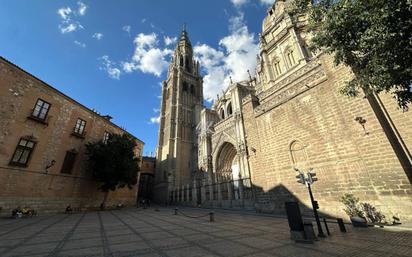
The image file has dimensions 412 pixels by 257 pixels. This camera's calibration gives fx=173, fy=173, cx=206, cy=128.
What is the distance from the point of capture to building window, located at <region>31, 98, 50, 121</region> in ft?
45.0

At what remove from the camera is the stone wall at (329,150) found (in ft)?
24.4

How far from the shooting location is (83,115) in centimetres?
1734

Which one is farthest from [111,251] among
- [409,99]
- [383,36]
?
[409,99]

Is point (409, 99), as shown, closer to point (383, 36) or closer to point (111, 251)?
point (383, 36)

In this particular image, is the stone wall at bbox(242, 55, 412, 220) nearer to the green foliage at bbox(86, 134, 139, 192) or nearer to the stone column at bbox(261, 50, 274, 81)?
the stone column at bbox(261, 50, 274, 81)

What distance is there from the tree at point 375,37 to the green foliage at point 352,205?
4.79 meters

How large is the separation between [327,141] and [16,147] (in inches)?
806

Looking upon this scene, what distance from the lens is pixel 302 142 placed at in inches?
433

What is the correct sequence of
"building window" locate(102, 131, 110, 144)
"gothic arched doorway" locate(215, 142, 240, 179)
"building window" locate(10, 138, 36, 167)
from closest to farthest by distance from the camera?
1. "building window" locate(10, 138, 36, 167)
2. "building window" locate(102, 131, 110, 144)
3. "gothic arched doorway" locate(215, 142, 240, 179)

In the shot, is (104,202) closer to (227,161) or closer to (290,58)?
(227,161)

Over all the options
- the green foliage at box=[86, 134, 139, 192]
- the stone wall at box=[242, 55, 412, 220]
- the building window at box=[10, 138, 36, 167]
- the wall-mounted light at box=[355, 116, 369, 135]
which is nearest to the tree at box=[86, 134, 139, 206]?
the green foliage at box=[86, 134, 139, 192]

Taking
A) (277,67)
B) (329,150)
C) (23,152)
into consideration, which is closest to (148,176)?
(23,152)

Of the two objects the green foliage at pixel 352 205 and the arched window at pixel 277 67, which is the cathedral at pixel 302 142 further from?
the green foliage at pixel 352 205

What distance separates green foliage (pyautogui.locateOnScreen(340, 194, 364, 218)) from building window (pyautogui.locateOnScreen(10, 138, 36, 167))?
20.4 m
